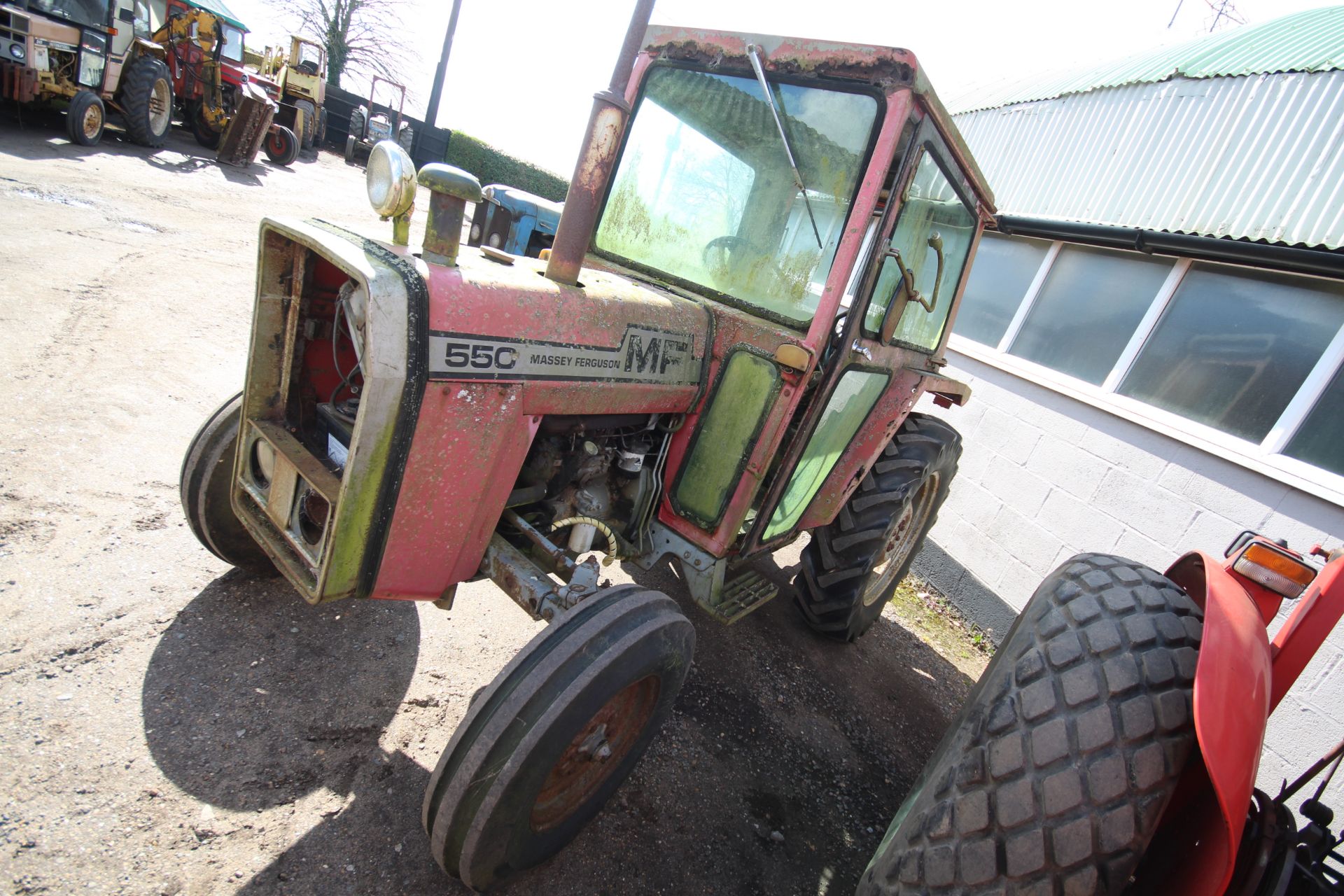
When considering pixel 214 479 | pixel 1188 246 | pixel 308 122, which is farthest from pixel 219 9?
pixel 1188 246

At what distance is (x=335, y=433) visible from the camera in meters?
2.04

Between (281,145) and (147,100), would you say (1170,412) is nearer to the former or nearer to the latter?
(147,100)

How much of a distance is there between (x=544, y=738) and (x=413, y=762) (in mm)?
735

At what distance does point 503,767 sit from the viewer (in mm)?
1596

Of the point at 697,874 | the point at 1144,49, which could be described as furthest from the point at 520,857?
the point at 1144,49

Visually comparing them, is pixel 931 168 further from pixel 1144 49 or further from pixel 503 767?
pixel 1144 49

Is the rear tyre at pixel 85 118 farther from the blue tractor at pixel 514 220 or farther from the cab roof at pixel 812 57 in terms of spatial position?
the cab roof at pixel 812 57

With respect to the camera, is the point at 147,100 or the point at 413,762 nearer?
the point at 413,762

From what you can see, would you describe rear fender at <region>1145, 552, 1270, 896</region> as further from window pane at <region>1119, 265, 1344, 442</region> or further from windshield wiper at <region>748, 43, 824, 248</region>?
window pane at <region>1119, 265, 1344, 442</region>

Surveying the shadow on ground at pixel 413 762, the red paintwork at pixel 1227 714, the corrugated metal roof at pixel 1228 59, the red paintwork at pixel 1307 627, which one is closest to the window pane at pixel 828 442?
the shadow on ground at pixel 413 762

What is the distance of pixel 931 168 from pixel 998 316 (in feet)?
10.2

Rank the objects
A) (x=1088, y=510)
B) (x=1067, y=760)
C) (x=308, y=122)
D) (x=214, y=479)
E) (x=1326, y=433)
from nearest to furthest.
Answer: (x=1067, y=760) < (x=214, y=479) < (x=1326, y=433) < (x=1088, y=510) < (x=308, y=122)

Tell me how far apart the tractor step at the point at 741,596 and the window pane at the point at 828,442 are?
0.71ft

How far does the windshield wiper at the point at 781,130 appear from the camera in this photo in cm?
210
